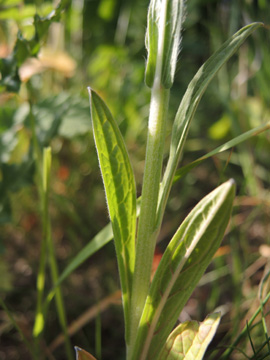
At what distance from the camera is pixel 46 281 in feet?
3.78

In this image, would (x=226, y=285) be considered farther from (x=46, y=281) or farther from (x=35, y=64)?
(x=35, y=64)

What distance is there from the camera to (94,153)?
1.40 meters

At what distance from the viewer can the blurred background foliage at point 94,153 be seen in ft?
3.15

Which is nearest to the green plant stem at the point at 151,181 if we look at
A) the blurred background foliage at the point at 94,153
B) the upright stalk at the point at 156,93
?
the upright stalk at the point at 156,93

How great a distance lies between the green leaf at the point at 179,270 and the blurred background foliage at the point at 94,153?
0.66 feet

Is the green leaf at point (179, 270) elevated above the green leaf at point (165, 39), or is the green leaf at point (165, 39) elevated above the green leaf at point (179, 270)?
the green leaf at point (165, 39)

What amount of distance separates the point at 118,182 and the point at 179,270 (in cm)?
14

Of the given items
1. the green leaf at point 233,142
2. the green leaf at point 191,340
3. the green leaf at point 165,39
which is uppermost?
the green leaf at point 165,39

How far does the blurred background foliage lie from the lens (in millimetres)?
959

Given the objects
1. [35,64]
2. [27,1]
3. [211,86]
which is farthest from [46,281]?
[27,1]

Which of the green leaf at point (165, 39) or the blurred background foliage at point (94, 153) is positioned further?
the blurred background foliage at point (94, 153)

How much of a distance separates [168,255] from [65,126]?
672 mm

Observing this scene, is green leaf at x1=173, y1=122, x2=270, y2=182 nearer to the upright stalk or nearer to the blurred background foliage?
the upright stalk

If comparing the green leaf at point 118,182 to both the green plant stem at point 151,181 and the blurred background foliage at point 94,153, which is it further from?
the blurred background foliage at point 94,153
